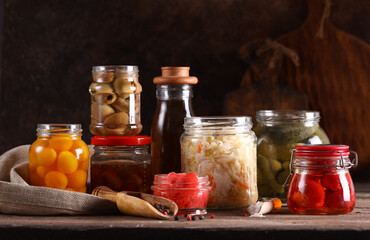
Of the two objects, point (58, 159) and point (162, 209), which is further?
point (58, 159)

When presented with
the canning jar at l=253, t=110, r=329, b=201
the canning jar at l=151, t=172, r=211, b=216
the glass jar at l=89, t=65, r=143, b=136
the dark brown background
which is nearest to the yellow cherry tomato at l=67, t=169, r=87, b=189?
the glass jar at l=89, t=65, r=143, b=136

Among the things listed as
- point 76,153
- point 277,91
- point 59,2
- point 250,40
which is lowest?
point 76,153

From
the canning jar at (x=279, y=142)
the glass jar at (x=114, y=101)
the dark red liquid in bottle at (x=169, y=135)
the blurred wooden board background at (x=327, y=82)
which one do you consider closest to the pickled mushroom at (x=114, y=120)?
the glass jar at (x=114, y=101)

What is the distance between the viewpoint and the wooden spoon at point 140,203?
1193 mm

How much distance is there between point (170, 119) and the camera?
4.67ft

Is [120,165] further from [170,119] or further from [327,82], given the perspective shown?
[327,82]

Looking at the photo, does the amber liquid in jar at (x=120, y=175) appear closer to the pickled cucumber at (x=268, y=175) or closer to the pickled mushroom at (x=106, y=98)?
the pickled mushroom at (x=106, y=98)

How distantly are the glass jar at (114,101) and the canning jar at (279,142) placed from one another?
0.32 m

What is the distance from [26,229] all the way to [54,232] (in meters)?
0.06

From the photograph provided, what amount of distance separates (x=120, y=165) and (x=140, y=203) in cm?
18

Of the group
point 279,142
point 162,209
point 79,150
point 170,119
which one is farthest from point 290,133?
point 79,150

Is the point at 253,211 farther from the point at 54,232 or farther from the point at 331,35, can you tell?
the point at 331,35

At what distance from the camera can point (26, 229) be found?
112 cm

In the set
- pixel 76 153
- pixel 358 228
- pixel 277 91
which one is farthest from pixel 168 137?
pixel 277 91
